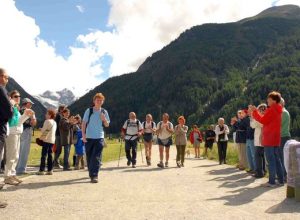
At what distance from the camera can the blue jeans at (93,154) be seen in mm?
11719

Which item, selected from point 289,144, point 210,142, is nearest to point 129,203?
point 289,144

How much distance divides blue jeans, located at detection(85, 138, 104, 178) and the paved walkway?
1.28ft

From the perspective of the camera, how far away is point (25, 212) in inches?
290

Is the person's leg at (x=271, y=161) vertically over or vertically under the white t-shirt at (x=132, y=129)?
under

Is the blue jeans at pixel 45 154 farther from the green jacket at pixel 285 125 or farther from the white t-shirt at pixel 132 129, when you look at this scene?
the green jacket at pixel 285 125

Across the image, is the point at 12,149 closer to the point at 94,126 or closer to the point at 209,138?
the point at 94,126

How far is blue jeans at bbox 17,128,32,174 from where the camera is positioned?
13945mm

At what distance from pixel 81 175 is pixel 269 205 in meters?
6.93

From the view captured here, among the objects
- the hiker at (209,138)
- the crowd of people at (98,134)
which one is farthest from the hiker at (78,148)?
the hiker at (209,138)

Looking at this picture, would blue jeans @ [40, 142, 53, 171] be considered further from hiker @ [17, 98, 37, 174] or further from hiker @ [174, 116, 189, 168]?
hiker @ [174, 116, 189, 168]

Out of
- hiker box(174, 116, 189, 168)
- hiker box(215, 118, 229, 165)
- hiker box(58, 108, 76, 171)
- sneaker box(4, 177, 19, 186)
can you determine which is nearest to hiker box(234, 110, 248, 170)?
hiker box(174, 116, 189, 168)

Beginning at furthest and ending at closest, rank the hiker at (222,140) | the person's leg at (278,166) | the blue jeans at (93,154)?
the hiker at (222,140) < the blue jeans at (93,154) < the person's leg at (278,166)

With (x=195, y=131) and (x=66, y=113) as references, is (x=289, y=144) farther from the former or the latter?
(x=195, y=131)

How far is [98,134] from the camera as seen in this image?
40.0 feet
